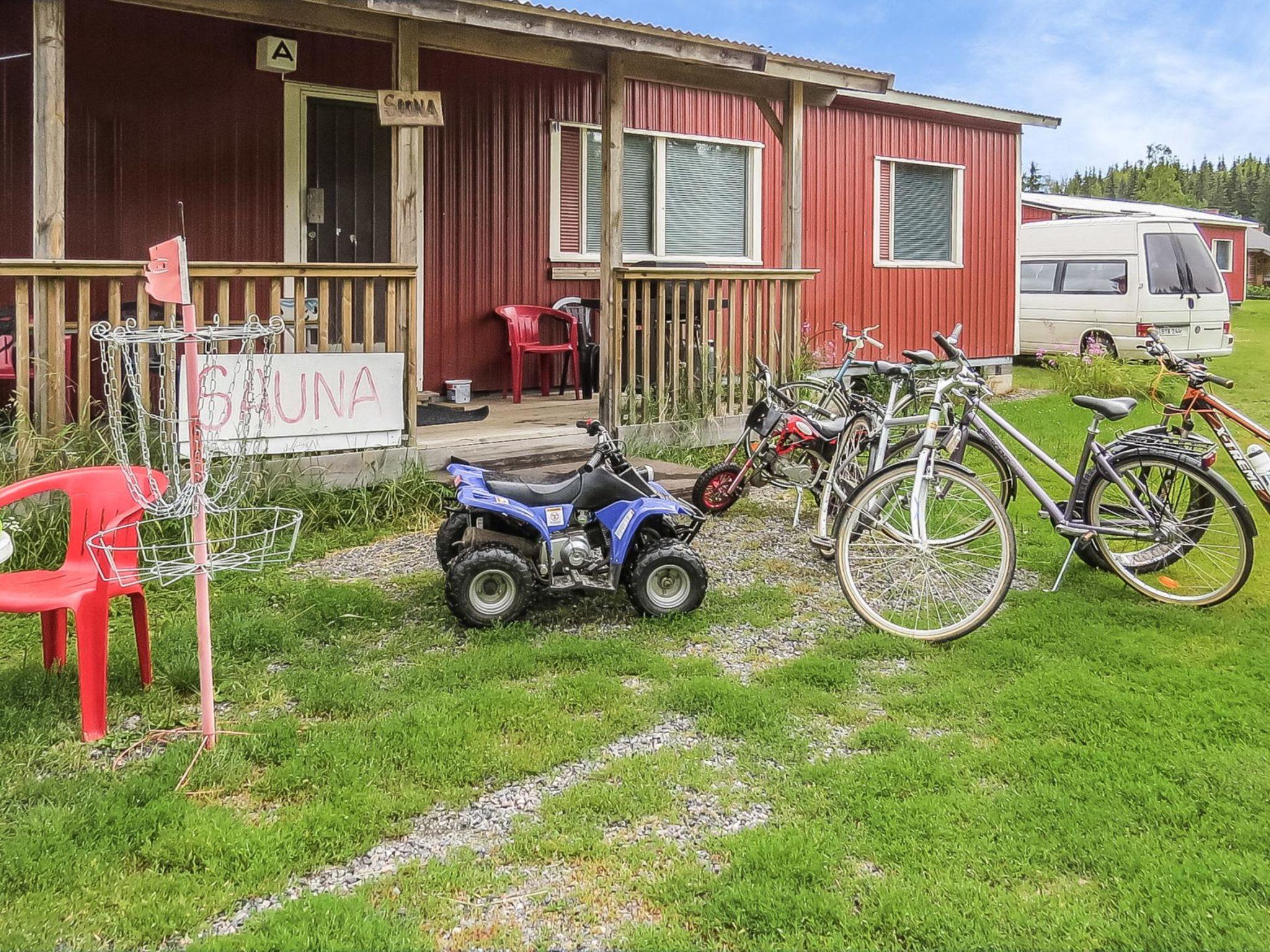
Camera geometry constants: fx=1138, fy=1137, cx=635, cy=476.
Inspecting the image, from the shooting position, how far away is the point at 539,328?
9.06 metres

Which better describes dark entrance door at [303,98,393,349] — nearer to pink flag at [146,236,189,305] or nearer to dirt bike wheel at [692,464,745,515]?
dirt bike wheel at [692,464,745,515]

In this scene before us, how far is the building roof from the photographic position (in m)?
23.8

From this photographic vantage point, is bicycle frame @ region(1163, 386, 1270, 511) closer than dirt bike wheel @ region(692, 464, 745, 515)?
Yes

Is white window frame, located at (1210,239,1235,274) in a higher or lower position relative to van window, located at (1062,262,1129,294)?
higher

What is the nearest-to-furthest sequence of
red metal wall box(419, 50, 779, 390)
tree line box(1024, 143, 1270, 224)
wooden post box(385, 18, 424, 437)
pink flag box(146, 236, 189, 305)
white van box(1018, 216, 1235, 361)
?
pink flag box(146, 236, 189, 305) < wooden post box(385, 18, 424, 437) < red metal wall box(419, 50, 779, 390) < white van box(1018, 216, 1235, 361) < tree line box(1024, 143, 1270, 224)

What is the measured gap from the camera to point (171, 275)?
3088mm

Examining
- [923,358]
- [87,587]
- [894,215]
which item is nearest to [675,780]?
[87,587]

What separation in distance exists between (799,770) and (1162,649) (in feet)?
5.87

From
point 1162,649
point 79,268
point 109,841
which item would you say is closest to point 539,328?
point 79,268

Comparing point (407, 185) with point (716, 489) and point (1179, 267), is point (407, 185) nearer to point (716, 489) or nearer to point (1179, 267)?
point (716, 489)

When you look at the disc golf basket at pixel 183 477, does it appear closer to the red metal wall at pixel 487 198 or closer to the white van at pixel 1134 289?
the red metal wall at pixel 487 198

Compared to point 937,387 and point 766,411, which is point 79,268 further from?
point 937,387

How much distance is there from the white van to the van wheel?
2 cm

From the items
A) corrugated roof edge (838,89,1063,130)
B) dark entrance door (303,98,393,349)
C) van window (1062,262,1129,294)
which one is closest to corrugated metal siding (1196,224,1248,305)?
van window (1062,262,1129,294)
